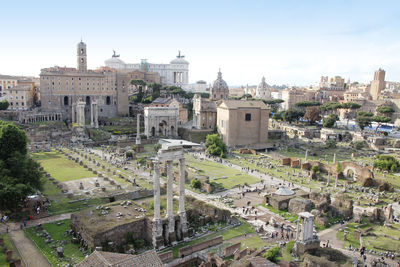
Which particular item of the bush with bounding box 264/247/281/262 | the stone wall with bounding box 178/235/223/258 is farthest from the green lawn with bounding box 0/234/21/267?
the bush with bounding box 264/247/281/262

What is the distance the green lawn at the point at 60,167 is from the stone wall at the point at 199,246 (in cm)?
2347

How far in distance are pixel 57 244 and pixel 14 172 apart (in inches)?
436

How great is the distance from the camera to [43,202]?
31.4m

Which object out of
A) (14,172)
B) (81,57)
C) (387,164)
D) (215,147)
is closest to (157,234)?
(14,172)

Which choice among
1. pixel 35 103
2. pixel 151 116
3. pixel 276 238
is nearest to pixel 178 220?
pixel 276 238

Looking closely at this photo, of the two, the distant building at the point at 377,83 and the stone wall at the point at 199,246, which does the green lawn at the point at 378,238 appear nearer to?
the stone wall at the point at 199,246

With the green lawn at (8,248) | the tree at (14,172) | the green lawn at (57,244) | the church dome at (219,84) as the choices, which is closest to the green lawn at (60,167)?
the tree at (14,172)

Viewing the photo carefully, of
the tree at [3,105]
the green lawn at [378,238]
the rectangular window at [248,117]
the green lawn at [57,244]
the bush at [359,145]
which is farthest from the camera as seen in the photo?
the tree at [3,105]

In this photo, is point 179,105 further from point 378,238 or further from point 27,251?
point 27,251

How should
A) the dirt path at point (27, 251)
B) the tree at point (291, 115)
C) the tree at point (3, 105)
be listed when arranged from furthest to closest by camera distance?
1. the tree at point (291, 115)
2. the tree at point (3, 105)
3. the dirt path at point (27, 251)

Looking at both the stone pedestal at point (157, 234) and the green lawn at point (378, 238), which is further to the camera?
the green lawn at point (378, 238)

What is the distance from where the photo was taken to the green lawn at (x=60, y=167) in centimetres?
4247

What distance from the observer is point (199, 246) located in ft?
79.5

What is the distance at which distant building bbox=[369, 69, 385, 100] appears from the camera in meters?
129
